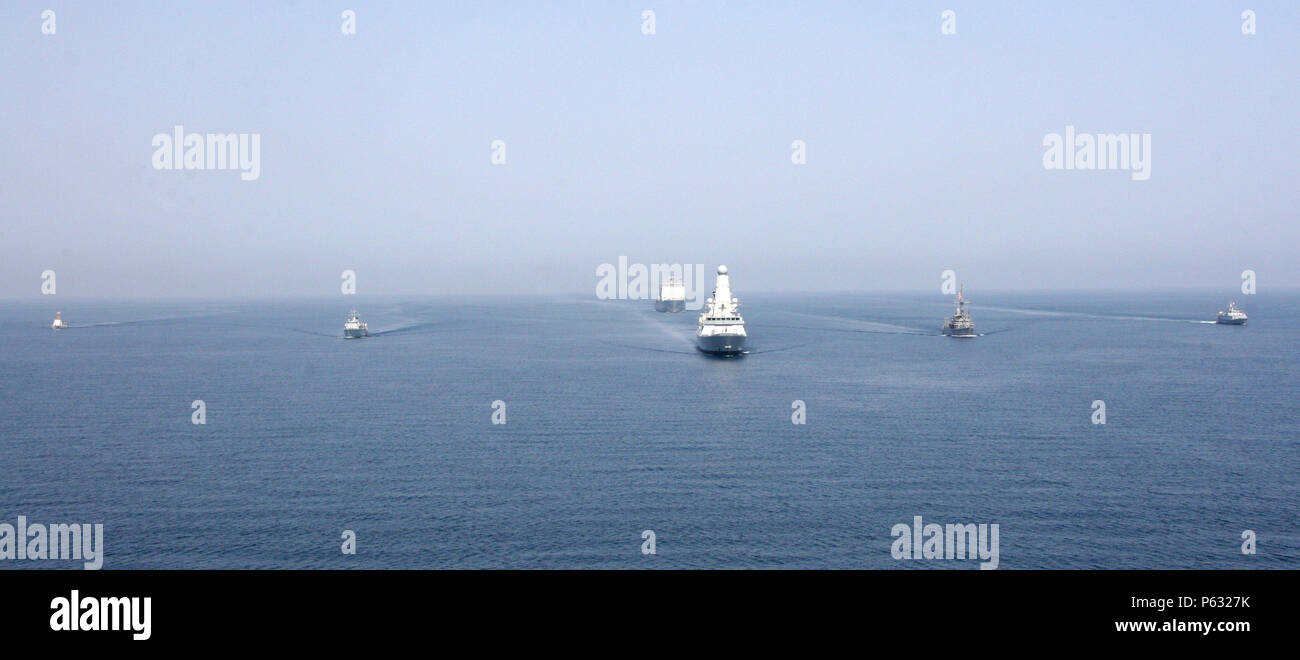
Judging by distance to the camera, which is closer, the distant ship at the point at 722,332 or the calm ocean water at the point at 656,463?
the calm ocean water at the point at 656,463

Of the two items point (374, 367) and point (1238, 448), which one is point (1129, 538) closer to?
point (1238, 448)

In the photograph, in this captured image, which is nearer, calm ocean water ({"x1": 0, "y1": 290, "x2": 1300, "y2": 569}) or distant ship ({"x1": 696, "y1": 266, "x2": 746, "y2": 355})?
calm ocean water ({"x1": 0, "y1": 290, "x2": 1300, "y2": 569})

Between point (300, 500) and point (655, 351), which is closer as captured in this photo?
point (300, 500)

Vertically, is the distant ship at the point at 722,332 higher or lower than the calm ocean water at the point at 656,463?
higher

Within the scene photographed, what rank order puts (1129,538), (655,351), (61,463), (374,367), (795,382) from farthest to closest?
(655,351), (374,367), (795,382), (61,463), (1129,538)

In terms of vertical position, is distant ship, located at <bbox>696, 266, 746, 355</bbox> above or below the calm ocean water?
above
